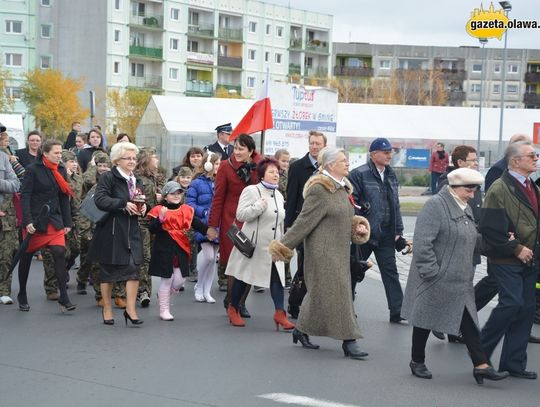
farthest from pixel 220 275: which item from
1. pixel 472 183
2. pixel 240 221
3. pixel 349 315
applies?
pixel 472 183

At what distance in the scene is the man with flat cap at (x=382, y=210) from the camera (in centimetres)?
1107

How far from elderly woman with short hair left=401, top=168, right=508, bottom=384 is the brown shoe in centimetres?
448

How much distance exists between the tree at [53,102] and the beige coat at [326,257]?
199 feet

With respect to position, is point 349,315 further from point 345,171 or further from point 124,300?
point 124,300

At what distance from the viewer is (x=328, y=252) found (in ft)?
29.7

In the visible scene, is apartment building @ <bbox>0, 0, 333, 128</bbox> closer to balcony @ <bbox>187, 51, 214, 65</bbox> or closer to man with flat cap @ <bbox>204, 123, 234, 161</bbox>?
balcony @ <bbox>187, 51, 214, 65</bbox>

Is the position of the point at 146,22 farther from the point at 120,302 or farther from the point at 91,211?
the point at 91,211

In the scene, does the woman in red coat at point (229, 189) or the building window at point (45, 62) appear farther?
the building window at point (45, 62)

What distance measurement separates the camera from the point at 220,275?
528 inches

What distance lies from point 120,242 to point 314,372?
3015 millimetres

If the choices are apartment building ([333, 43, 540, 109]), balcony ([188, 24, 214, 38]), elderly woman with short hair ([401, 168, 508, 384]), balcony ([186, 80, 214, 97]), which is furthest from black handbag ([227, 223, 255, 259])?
apartment building ([333, 43, 540, 109])

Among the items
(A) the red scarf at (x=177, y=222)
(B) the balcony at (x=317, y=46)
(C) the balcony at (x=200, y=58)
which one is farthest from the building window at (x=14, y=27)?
(A) the red scarf at (x=177, y=222)

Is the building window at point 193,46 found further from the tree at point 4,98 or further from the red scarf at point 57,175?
the red scarf at point 57,175

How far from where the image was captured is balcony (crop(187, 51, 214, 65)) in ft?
303
